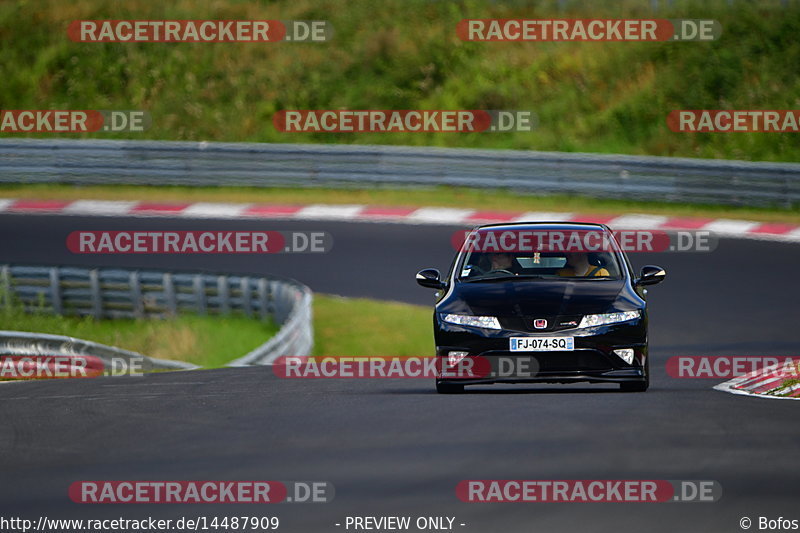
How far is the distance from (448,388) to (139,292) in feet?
33.3

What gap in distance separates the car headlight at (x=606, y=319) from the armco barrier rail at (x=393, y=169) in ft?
50.3

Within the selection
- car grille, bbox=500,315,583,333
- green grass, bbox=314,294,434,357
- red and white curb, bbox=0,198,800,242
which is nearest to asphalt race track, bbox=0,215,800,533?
car grille, bbox=500,315,583,333

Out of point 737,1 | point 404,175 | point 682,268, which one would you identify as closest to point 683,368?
point 682,268

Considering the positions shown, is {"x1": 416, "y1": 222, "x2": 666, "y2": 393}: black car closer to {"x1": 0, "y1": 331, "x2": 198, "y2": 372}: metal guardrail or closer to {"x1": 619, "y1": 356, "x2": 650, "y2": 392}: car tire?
{"x1": 619, "y1": 356, "x2": 650, "y2": 392}: car tire

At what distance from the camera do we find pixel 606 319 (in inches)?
436

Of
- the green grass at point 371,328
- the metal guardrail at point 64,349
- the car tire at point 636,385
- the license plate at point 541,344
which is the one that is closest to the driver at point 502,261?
the license plate at point 541,344

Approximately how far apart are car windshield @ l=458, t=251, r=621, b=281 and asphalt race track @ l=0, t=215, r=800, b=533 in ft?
3.24

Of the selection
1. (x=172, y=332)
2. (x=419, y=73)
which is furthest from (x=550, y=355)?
(x=419, y=73)

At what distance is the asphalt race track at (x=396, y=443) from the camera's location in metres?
7.89

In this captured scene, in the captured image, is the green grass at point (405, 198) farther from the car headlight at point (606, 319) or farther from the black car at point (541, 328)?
the car headlight at point (606, 319)

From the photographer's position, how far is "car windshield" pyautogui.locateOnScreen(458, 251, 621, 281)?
11.9 m

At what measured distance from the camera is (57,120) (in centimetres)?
3619

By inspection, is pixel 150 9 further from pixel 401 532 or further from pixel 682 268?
pixel 401 532

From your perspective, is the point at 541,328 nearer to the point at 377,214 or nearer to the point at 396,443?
the point at 396,443
